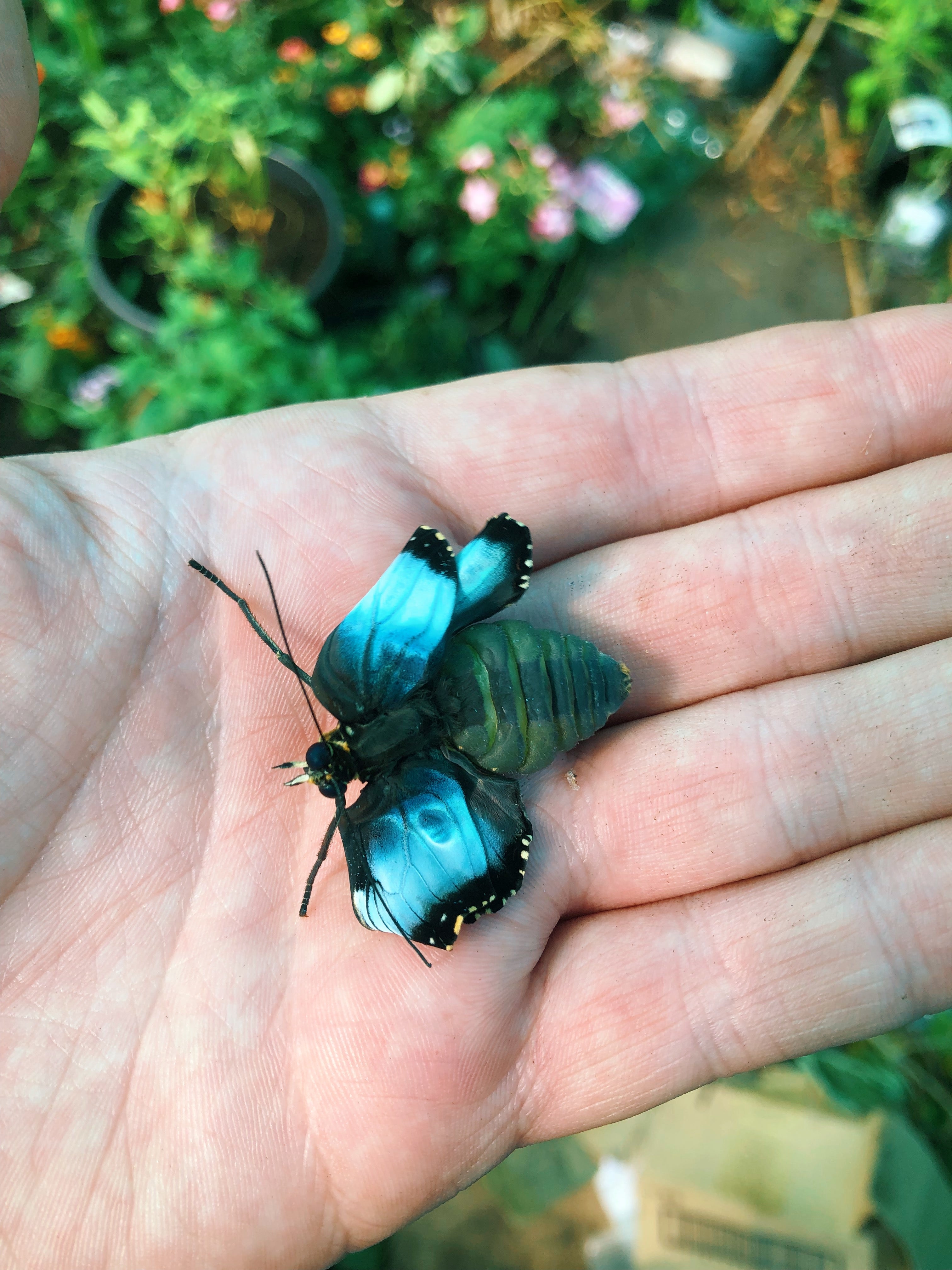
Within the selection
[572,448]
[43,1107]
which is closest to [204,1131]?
[43,1107]

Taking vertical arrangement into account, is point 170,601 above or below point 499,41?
below

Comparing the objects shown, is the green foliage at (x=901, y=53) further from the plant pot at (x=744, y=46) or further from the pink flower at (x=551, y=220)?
the pink flower at (x=551, y=220)

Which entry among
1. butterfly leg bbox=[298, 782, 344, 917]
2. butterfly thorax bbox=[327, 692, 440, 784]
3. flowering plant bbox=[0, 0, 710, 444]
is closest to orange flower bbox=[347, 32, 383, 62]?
flowering plant bbox=[0, 0, 710, 444]

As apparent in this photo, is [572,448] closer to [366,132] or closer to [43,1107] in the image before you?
[43,1107]

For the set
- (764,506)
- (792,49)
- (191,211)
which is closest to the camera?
(764,506)

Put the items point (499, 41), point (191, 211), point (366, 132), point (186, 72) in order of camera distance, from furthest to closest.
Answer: point (499, 41)
point (366, 132)
point (191, 211)
point (186, 72)

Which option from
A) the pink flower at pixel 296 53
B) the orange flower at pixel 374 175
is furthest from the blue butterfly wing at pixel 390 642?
the pink flower at pixel 296 53

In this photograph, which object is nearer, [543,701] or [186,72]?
[543,701]
